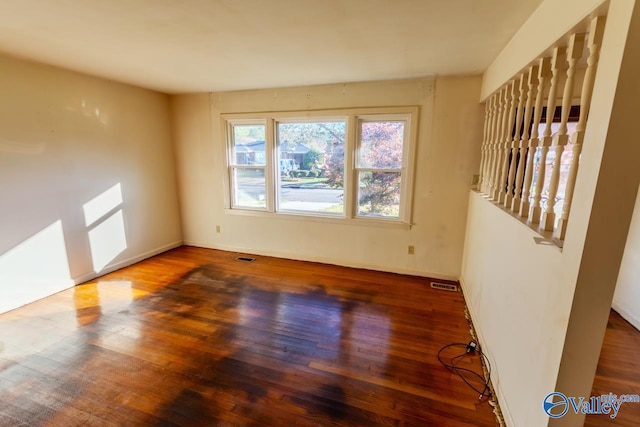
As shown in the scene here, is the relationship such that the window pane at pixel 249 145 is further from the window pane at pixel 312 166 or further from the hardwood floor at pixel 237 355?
the hardwood floor at pixel 237 355

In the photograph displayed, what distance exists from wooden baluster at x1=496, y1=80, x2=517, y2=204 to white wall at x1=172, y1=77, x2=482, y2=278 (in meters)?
0.86

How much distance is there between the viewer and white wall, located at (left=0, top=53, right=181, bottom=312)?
2.67m

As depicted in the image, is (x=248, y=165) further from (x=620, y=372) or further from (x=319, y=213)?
(x=620, y=372)

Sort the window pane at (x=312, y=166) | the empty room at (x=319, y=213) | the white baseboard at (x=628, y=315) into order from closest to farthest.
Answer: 1. the empty room at (x=319, y=213)
2. the white baseboard at (x=628, y=315)
3. the window pane at (x=312, y=166)

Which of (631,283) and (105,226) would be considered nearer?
(631,283)

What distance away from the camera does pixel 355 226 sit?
374 cm

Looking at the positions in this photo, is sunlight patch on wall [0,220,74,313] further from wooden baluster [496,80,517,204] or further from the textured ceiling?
wooden baluster [496,80,517,204]

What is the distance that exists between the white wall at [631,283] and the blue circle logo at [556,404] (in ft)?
7.31

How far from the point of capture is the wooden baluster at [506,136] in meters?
2.12

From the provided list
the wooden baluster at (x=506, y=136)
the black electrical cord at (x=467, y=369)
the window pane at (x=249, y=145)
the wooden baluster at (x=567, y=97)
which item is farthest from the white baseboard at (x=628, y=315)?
the window pane at (x=249, y=145)

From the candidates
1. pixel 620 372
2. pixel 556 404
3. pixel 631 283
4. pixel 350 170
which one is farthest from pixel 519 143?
pixel 631 283

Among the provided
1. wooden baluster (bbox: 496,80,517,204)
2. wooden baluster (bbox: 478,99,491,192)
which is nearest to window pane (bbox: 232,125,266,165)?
wooden baluster (bbox: 478,99,491,192)

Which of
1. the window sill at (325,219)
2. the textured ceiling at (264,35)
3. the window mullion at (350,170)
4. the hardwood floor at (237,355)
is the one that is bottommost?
the hardwood floor at (237,355)

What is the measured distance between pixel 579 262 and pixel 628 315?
8.47ft
